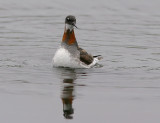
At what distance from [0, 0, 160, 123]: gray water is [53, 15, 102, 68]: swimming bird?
9.9 inches

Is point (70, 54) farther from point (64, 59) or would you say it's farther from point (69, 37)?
point (69, 37)

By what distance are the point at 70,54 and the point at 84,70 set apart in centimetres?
73

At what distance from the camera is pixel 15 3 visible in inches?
1137

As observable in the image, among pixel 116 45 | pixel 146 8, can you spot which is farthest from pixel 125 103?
pixel 146 8

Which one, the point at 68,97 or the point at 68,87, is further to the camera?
the point at 68,87

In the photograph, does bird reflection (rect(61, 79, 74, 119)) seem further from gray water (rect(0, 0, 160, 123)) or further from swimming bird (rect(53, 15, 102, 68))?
swimming bird (rect(53, 15, 102, 68))

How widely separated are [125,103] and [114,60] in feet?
20.4

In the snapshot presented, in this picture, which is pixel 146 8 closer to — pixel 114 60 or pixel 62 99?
pixel 114 60

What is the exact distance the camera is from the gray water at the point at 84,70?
13.2 meters

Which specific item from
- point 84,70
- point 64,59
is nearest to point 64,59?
point 64,59

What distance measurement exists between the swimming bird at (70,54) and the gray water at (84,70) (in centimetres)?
25

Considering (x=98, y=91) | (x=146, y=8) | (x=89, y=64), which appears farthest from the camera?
(x=146, y=8)

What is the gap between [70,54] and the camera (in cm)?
1802

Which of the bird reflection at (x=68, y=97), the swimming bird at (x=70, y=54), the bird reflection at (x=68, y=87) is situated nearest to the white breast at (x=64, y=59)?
the swimming bird at (x=70, y=54)
